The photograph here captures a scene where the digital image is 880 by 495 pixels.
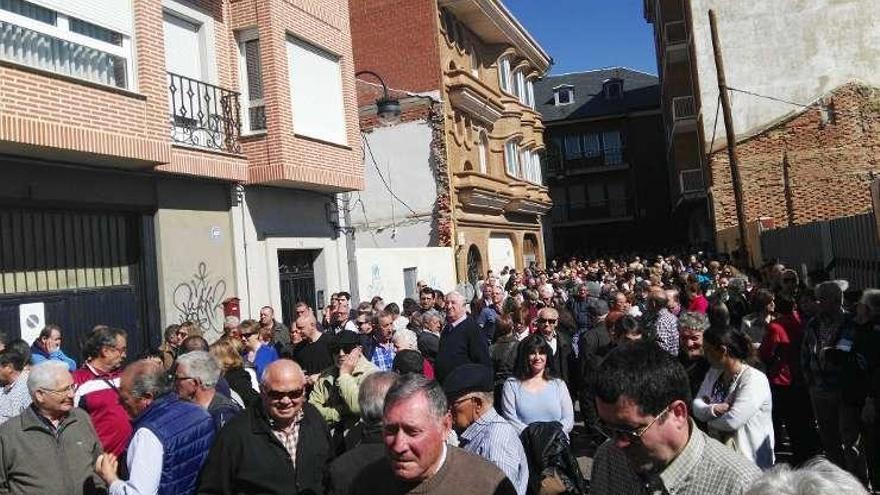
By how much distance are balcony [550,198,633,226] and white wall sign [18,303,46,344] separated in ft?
141

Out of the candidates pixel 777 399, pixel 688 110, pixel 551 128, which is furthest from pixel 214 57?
pixel 551 128

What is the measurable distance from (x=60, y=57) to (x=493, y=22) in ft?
59.9

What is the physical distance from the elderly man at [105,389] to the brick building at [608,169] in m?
45.2

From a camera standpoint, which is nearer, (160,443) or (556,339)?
(160,443)

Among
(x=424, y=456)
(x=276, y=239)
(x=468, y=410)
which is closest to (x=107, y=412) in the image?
(x=468, y=410)

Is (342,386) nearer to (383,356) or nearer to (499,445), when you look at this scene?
(499,445)

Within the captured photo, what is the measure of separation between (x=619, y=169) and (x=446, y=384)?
4775 cm

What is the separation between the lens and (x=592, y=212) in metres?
51.2

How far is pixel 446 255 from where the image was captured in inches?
848

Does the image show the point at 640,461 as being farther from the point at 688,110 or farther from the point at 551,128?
the point at 551,128

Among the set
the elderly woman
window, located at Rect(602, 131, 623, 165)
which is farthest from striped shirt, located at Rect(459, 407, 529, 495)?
window, located at Rect(602, 131, 623, 165)

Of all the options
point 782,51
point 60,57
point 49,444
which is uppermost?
point 782,51

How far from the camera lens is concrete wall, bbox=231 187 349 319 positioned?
12922mm

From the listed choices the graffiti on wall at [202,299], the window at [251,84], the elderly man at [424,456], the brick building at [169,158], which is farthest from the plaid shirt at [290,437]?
the window at [251,84]
